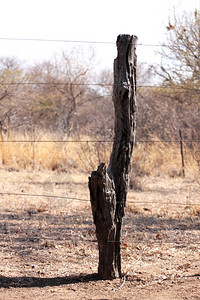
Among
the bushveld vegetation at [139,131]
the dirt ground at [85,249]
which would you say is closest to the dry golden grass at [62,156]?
the bushveld vegetation at [139,131]

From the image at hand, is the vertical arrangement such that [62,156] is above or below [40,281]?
above

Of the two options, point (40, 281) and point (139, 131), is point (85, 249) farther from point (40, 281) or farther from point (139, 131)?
point (139, 131)

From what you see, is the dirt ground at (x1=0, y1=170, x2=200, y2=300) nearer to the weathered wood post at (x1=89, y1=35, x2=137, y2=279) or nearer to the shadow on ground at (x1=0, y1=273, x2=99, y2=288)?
the shadow on ground at (x1=0, y1=273, x2=99, y2=288)

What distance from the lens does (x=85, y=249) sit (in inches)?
190

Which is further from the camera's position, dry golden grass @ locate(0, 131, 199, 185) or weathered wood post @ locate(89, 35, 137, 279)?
dry golden grass @ locate(0, 131, 199, 185)

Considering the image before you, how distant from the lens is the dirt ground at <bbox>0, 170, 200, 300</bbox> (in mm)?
3568

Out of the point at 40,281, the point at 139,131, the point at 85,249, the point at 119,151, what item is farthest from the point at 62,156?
the point at 119,151

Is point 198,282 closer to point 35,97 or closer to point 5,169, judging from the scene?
point 5,169

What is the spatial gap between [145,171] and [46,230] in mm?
4743

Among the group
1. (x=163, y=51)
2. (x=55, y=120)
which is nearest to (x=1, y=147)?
(x=163, y=51)

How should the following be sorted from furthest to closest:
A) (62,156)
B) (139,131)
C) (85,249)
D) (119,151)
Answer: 1. (139,131)
2. (62,156)
3. (85,249)
4. (119,151)

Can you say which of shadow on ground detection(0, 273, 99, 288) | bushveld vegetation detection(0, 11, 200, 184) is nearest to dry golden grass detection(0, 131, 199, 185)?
bushveld vegetation detection(0, 11, 200, 184)

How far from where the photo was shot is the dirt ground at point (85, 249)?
3568 mm

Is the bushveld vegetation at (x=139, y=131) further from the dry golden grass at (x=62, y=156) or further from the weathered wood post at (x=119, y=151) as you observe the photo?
the weathered wood post at (x=119, y=151)
